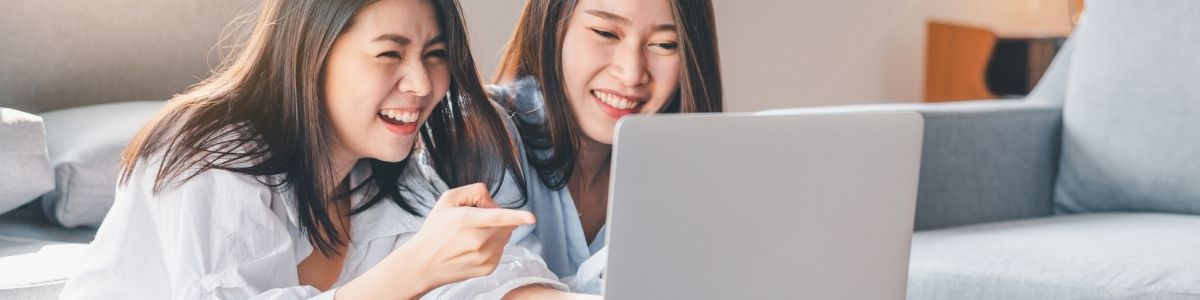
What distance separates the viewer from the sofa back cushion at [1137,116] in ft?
5.83

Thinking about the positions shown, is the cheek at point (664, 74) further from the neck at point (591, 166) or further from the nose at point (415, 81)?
the nose at point (415, 81)

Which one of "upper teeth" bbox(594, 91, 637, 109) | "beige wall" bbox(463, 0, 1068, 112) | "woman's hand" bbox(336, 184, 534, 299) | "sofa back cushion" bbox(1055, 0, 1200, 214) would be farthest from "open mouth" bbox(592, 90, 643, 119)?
"beige wall" bbox(463, 0, 1068, 112)

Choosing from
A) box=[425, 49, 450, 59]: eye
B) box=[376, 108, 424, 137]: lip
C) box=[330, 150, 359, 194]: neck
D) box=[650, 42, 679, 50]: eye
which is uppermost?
box=[425, 49, 450, 59]: eye

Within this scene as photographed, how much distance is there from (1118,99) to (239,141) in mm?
1315

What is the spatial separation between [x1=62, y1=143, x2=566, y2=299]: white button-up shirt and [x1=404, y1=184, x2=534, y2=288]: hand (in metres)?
0.13

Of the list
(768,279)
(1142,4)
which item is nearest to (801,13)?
(1142,4)

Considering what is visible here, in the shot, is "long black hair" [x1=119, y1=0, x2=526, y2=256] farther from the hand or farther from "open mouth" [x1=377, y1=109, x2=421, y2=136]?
the hand

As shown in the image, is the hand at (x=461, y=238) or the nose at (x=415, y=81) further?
the nose at (x=415, y=81)

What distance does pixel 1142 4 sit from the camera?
1845 millimetres

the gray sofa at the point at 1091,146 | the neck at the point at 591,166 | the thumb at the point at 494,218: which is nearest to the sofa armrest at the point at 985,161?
the gray sofa at the point at 1091,146

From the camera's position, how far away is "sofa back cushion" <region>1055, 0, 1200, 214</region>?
1777mm

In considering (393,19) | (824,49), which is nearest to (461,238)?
(393,19)

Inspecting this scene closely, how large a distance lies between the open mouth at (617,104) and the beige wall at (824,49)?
1.77 meters

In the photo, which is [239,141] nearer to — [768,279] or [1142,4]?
[768,279]
